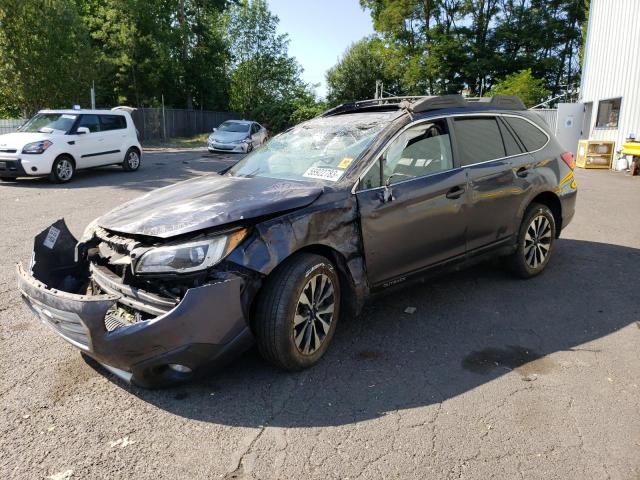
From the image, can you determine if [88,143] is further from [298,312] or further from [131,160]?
[298,312]

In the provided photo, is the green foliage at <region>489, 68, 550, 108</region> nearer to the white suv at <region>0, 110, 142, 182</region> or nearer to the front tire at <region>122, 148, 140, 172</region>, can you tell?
the front tire at <region>122, 148, 140, 172</region>

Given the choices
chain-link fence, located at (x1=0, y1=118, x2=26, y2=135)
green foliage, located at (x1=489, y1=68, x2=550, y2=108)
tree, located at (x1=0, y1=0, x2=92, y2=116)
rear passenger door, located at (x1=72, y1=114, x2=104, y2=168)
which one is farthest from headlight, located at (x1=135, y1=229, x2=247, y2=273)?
green foliage, located at (x1=489, y1=68, x2=550, y2=108)

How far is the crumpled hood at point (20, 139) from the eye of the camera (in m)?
11.7

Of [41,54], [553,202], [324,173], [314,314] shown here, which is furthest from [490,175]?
[41,54]

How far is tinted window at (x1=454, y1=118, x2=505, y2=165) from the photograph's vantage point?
4.54 m

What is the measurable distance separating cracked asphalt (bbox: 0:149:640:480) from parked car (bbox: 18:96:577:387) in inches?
11.1

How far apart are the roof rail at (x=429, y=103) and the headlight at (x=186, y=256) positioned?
2.10 m

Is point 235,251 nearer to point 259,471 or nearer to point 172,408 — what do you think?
point 172,408

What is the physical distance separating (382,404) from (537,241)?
119 inches

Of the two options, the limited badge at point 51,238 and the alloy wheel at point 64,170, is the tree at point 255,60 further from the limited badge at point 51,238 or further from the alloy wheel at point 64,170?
the limited badge at point 51,238

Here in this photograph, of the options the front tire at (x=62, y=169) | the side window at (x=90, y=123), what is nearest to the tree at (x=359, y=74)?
the side window at (x=90, y=123)

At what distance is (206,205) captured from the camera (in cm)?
338

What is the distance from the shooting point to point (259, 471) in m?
2.59

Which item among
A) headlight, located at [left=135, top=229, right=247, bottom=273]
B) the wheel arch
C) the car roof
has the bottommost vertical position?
the wheel arch
